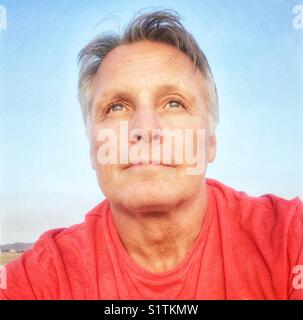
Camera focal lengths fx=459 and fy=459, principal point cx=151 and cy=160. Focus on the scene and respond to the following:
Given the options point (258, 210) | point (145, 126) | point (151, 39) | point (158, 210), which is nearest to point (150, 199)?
point (158, 210)

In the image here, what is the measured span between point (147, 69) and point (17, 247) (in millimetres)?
649

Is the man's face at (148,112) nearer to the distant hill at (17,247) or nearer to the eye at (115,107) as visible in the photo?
the eye at (115,107)

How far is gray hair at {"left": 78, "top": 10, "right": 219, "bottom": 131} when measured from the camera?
1.24m

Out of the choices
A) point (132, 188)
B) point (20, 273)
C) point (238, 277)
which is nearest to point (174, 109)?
point (132, 188)

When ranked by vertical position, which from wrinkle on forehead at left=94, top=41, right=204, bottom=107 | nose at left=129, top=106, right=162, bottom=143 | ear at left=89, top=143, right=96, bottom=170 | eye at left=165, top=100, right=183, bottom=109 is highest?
wrinkle on forehead at left=94, top=41, right=204, bottom=107

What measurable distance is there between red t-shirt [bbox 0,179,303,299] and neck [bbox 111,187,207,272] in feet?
0.10

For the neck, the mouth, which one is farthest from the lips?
the neck

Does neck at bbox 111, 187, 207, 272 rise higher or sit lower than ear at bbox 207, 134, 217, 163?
lower

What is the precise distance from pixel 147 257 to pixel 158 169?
0.95 ft

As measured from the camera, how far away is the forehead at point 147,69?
1194 millimetres

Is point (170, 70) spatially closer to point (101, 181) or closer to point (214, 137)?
point (214, 137)

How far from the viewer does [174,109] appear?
1.21 metres

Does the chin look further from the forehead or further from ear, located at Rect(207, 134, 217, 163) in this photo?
the forehead

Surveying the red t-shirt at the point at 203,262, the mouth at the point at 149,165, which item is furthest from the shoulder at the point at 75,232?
the mouth at the point at 149,165
